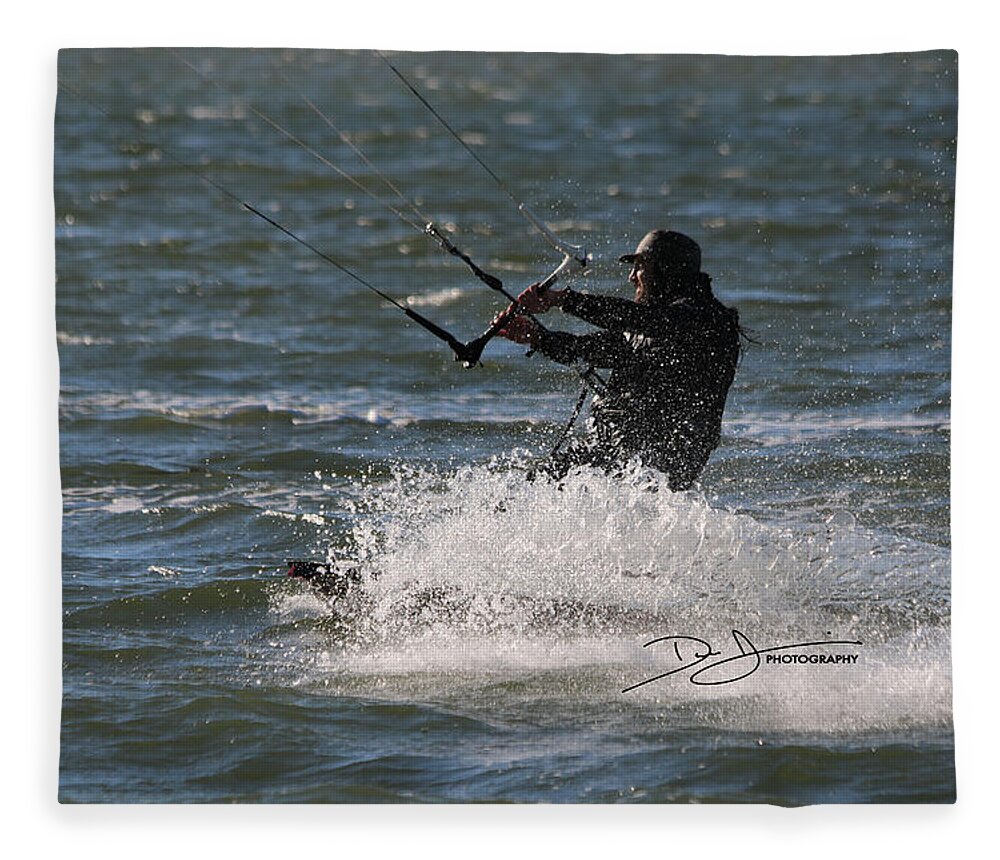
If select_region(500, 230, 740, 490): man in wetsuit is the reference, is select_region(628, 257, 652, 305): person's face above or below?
above

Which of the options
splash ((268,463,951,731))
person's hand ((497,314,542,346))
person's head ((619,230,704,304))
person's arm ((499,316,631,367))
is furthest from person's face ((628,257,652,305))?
splash ((268,463,951,731))

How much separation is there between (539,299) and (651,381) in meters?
0.33

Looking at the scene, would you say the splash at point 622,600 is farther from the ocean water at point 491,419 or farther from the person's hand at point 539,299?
the person's hand at point 539,299

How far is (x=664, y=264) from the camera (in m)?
3.96

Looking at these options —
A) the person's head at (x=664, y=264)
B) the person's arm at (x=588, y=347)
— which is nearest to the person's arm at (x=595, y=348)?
the person's arm at (x=588, y=347)

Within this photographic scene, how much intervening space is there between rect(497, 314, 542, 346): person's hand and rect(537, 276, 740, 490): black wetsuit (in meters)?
0.02

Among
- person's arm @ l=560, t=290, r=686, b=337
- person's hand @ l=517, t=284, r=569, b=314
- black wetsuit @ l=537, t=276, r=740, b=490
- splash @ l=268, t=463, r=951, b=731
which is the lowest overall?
splash @ l=268, t=463, r=951, b=731

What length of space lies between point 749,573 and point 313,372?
114 centimetres

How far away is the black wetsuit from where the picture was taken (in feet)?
12.9

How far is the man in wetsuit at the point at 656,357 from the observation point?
3.93m

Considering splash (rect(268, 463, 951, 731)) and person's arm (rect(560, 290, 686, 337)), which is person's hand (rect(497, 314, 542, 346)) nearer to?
person's arm (rect(560, 290, 686, 337))
